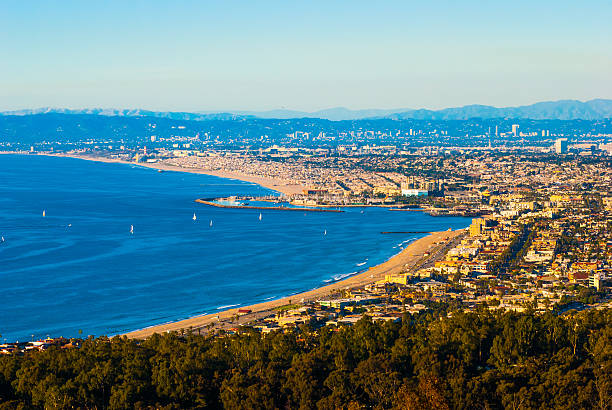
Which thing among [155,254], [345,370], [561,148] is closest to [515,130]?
[561,148]

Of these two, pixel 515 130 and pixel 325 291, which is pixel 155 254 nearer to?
pixel 325 291

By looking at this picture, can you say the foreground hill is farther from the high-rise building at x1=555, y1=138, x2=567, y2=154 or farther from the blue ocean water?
the high-rise building at x1=555, y1=138, x2=567, y2=154

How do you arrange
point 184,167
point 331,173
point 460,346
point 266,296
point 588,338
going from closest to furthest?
point 460,346 → point 588,338 → point 266,296 → point 331,173 → point 184,167

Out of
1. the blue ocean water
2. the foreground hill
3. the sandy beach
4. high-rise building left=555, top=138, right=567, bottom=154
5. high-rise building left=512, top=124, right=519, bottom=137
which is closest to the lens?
the foreground hill

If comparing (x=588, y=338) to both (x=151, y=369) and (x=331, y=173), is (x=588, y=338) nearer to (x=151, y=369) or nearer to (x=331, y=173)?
(x=151, y=369)

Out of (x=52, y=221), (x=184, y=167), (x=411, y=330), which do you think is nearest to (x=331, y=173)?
(x=184, y=167)

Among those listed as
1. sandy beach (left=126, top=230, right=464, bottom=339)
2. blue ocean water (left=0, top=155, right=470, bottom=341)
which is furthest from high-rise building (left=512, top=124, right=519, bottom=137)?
sandy beach (left=126, top=230, right=464, bottom=339)
